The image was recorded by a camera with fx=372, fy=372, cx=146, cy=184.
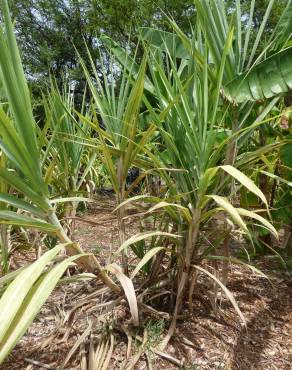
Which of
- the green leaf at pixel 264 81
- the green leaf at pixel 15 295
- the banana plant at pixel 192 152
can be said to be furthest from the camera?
the green leaf at pixel 264 81

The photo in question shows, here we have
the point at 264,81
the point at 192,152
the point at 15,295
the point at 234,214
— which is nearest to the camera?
the point at 15,295

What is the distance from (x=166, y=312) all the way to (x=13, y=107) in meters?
0.96

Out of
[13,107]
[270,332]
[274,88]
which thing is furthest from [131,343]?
[274,88]

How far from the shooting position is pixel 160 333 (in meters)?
1.34

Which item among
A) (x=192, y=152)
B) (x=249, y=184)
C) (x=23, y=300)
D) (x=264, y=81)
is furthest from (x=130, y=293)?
(x=264, y=81)

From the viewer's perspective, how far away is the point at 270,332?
1558mm

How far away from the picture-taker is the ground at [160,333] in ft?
4.14

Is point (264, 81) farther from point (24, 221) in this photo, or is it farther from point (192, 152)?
point (24, 221)

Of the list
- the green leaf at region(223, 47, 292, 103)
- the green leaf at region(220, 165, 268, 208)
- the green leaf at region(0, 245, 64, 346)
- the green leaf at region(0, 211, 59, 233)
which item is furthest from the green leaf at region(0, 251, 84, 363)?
the green leaf at region(223, 47, 292, 103)

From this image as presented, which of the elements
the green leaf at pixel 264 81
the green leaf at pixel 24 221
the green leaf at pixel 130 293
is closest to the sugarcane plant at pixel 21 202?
the green leaf at pixel 24 221

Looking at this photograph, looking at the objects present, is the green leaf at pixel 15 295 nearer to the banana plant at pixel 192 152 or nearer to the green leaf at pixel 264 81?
the banana plant at pixel 192 152

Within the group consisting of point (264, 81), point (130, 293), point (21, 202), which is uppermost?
point (264, 81)

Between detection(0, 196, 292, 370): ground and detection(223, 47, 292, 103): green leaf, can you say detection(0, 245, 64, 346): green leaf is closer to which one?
detection(0, 196, 292, 370): ground

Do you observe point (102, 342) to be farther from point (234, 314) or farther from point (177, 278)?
point (234, 314)
